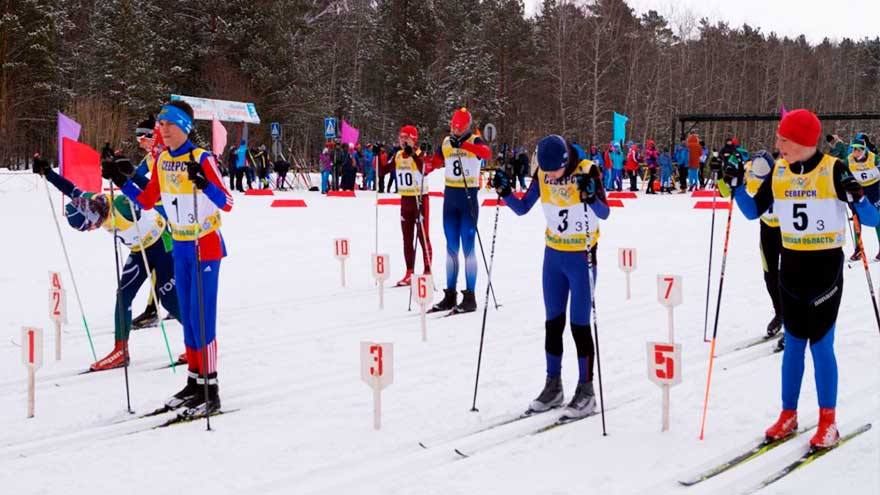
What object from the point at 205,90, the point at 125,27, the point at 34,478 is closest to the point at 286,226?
the point at 34,478

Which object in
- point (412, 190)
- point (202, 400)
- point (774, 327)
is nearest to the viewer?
point (202, 400)

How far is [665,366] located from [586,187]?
4.06 ft

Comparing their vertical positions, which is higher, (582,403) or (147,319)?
(147,319)

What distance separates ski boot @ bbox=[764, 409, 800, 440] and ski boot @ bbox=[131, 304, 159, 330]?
6.17m

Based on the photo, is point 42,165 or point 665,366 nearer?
point 665,366

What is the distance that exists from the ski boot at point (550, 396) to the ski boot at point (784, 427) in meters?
1.36

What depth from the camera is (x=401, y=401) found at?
5762 millimetres

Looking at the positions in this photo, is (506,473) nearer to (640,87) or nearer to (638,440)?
(638,440)

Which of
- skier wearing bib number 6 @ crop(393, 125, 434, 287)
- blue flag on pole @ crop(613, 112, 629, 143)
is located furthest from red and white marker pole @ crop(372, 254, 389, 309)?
blue flag on pole @ crop(613, 112, 629, 143)

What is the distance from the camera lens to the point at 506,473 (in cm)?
441

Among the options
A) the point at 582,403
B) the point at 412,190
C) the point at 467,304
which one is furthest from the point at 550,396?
the point at 412,190

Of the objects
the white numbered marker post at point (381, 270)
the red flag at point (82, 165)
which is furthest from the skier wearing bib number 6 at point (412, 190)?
the red flag at point (82, 165)

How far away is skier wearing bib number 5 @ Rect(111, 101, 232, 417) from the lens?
18.2 ft

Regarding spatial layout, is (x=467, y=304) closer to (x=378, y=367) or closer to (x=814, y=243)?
(x=378, y=367)
